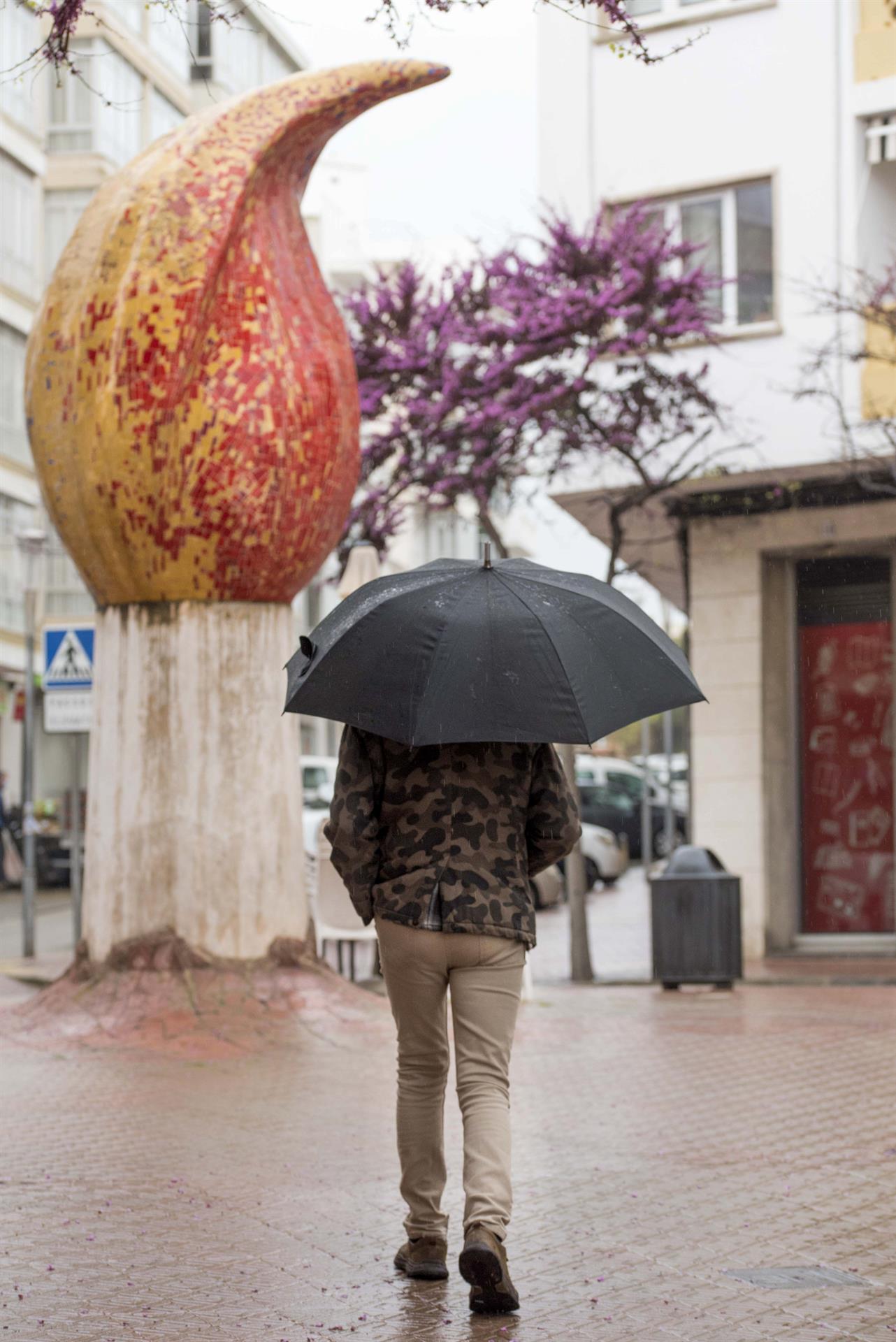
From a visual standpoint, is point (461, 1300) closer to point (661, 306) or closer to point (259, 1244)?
point (259, 1244)

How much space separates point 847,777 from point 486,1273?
52.1ft

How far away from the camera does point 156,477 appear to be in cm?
1141

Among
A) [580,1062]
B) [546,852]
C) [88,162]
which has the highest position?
[88,162]

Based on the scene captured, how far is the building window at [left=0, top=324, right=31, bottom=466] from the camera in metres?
38.9

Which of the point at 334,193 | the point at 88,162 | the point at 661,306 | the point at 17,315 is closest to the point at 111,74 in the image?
the point at 88,162

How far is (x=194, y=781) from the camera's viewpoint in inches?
461

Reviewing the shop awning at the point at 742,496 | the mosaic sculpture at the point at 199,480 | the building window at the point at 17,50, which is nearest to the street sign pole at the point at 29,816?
the shop awning at the point at 742,496

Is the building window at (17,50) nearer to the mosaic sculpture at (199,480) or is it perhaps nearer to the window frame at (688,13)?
the window frame at (688,13)

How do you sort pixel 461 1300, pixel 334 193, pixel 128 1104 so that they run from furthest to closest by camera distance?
pixel 334 193 < pixel 128 1104 < pixel 461 1300

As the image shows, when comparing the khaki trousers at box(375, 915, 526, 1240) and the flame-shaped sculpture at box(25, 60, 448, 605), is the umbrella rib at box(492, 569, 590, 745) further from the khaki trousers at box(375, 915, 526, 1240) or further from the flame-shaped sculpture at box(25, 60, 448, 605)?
the flame-shaped sculpture at box(25, 60, 448, 605)

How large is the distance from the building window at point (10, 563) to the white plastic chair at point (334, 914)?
82.2 ft

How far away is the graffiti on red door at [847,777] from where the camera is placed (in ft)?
65.8

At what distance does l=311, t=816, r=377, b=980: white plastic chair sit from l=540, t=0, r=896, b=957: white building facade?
5967mm

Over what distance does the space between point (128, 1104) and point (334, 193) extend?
190 ft
